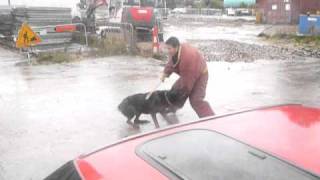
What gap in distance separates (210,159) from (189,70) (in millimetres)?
4569

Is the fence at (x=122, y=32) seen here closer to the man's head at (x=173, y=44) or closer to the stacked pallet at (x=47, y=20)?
the stacked pallet at (x=47, y=20)

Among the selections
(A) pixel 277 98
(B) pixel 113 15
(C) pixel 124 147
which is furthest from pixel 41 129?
(B) pixel 113 15

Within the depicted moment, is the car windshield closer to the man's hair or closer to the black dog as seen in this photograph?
the man's hair

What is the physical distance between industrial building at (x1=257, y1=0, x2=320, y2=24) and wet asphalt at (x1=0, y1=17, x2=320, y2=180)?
21.1m

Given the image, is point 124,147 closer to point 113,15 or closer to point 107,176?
point 107,176

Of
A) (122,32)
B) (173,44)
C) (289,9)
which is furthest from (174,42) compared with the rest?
(289,9)

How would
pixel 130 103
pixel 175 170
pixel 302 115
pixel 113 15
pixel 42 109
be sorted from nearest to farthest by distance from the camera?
pixel 175 170 → pixel 302 115 → pixel 130 103 → pixel 42 109 → pixel 113 15

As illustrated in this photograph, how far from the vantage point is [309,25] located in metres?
23.4

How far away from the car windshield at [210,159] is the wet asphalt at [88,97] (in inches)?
143

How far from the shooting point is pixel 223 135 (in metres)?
2.30

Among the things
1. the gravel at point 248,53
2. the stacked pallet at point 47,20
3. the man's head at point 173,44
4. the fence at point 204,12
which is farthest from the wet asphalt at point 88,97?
the fence at point 204,12

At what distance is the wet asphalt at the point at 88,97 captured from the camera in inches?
261

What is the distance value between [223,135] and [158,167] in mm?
402

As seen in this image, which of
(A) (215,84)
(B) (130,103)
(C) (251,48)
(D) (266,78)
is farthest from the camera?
(C) (251,48)
